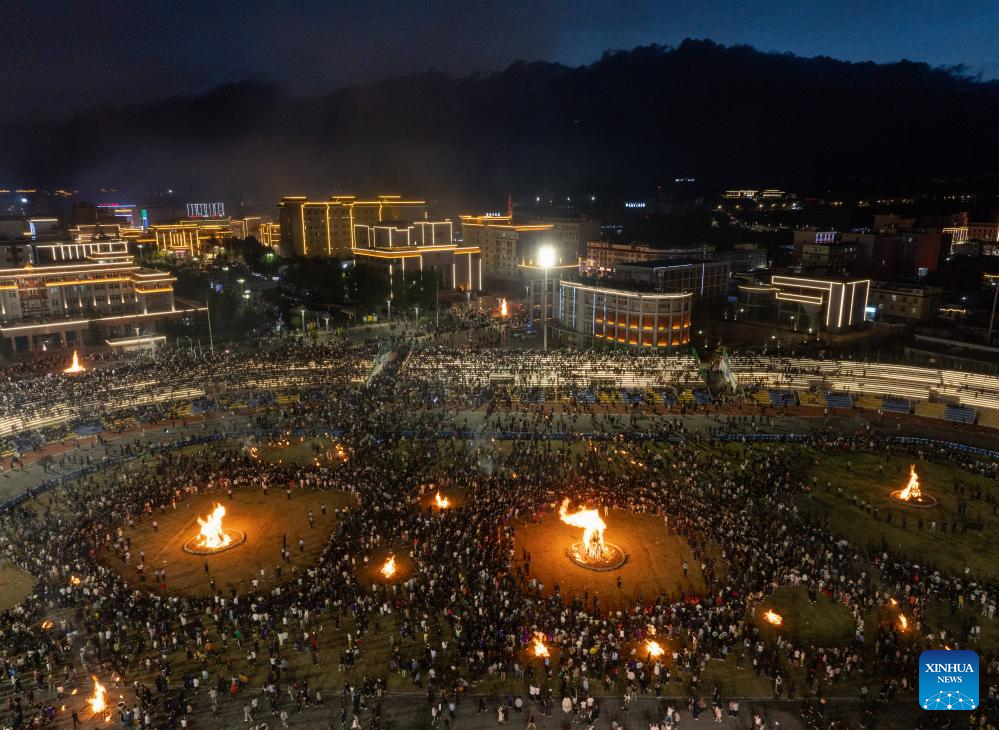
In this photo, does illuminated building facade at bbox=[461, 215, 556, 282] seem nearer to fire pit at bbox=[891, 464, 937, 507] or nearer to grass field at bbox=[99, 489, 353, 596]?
fire pit at bbox=[891, 464, 937, 507]

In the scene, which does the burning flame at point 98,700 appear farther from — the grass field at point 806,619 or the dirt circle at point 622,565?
the grass field at point 806,619

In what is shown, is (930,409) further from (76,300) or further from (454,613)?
(76,300)

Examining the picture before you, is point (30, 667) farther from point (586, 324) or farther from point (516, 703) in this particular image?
point (586, 324)

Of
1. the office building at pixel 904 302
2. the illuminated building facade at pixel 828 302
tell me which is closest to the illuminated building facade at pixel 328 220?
the illuminated building facade at pixel 828 302

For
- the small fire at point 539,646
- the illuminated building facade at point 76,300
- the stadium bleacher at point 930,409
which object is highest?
the illuminated building facade at point 76,300

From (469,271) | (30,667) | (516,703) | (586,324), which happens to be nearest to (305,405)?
(30,667)

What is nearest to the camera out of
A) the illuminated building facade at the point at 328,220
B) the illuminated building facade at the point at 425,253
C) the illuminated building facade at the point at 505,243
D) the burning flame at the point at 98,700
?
the burning flame at the point at 98,700
